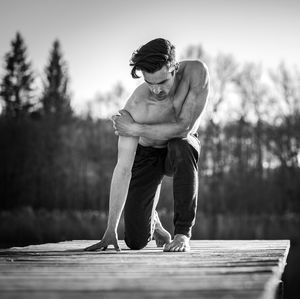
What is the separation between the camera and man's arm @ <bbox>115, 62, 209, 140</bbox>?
3.44 metres

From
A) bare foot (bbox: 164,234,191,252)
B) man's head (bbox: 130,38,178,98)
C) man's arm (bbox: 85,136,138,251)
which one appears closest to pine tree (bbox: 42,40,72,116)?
man's arm (bbox: 85,136,138,251)

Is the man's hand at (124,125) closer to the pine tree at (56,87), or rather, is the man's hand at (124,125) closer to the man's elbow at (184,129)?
the man's elbow at (184,129)

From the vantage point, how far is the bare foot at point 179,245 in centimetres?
309

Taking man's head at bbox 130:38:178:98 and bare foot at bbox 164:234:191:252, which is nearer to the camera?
bare foot at bbox 164:234:191:252

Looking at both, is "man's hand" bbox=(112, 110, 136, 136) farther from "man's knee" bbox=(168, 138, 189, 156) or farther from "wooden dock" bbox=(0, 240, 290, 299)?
"wooden dock" bbox=(0, 240, 290, 299)

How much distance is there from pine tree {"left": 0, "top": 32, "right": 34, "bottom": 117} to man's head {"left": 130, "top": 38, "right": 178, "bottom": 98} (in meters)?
24.4

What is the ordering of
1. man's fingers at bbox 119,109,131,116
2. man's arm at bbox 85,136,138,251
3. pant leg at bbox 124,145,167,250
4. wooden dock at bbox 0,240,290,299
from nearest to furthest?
1. wooden dock at bbox 0,240,290,299
2. man's arm at bbox 85,136,138,251
3. man's fingers at bbox 119,109,131,116
4. pant leg at bbox 124,145,167,250

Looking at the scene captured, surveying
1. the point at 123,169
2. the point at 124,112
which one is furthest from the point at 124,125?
the point at 123,169

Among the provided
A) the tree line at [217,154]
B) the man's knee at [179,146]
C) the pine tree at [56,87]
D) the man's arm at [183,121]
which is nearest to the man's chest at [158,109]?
the man's arm at [183,121]

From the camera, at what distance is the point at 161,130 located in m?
3.46

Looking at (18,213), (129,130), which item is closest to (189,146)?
(129,130)

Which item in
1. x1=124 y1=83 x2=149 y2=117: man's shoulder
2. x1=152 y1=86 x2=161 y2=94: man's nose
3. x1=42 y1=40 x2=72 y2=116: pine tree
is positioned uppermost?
x1=42 y1=40 x2=72 y2=116: pine tree

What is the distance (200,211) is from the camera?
2114 centimetres

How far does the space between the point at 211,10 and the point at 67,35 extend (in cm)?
655
